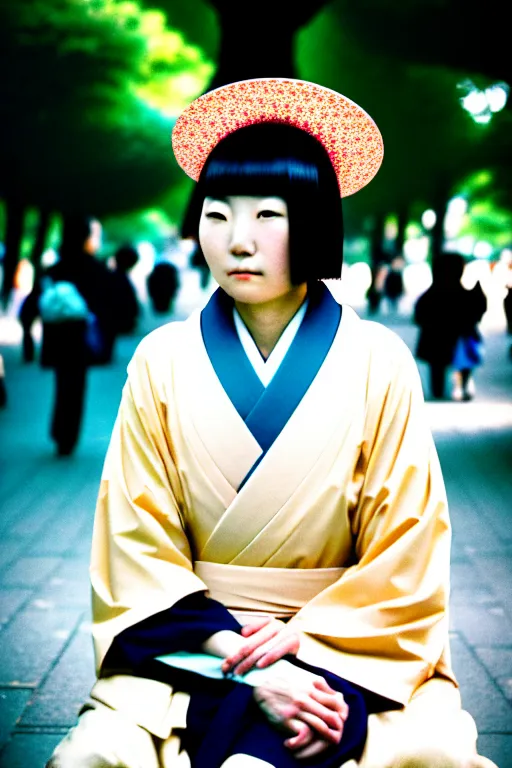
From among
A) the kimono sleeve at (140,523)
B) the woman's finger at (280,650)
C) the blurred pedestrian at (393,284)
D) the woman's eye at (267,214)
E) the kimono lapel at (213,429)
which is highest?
the woman's eye at (267,214)

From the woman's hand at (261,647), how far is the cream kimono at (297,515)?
0.16 ft

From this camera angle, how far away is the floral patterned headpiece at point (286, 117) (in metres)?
2.13

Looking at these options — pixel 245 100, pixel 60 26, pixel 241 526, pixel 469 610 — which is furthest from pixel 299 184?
pixel 60 26

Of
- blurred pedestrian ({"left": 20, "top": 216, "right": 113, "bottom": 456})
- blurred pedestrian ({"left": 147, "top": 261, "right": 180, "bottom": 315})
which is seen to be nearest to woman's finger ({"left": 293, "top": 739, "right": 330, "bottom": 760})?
blurred pedestrian ({"left": 20, "top": 216, "right": 113, "bottom": 456})

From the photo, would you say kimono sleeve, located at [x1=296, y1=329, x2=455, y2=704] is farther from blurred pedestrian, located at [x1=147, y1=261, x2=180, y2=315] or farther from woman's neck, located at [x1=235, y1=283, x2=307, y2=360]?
blurred pedestrian, located at [x1=147, y1=261, x2=180, y2=315]

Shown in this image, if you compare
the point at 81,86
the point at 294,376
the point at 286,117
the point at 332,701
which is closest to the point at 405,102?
the point at 81,86

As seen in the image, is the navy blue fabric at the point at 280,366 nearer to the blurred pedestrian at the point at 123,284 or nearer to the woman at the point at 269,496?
the woman at the point at 269,496

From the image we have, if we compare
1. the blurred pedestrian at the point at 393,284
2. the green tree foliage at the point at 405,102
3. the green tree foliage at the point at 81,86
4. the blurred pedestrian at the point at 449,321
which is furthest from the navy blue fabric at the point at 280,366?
the blurred pedestrian at the point at 393,284

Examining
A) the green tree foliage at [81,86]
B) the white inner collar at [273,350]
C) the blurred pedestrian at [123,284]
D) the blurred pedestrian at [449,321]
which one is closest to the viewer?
the white inner collar at [273,350]

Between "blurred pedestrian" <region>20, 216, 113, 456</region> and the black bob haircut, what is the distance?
5243 millimetres

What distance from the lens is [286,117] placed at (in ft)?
7.16

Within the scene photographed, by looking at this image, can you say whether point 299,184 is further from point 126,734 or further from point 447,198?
point 447,198

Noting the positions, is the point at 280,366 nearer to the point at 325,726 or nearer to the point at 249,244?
the point at 249,244

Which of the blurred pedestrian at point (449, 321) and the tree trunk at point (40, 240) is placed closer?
the blurred pedestrian at point (449, 321)
